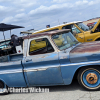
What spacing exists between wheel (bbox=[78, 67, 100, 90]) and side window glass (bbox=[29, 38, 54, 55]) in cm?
108

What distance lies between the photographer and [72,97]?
3.70 meters

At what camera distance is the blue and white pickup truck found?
3742 mm

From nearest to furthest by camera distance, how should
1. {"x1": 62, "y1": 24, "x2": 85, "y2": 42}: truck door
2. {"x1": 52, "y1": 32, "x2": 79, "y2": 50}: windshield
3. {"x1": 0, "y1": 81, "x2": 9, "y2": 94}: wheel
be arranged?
{"x1": 52, "y1": 32, "x2": 79, "y2": 50}: windshield → {"x1": 0, "y1": 81, "x2": 9, "y2": 94}: wheel → {"x1": 62, "y1": 24, "x2": 85, "y2": 42}: truck door

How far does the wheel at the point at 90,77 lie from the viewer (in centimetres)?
373

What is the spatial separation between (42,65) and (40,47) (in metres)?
Result: 0.65

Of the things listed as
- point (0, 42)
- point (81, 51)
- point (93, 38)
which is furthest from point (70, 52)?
point (0, 42)

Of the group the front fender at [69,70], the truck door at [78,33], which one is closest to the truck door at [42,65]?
the front fender at [69,70]

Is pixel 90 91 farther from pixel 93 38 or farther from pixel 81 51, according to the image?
pixel 93 38

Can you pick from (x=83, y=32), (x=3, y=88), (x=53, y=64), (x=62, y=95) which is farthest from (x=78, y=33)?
(x=3, y=88)

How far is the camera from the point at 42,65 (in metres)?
4.07

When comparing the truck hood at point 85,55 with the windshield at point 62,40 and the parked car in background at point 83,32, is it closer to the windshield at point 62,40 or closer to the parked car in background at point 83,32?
the windshield at point 62,40

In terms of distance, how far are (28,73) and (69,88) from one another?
1301mm

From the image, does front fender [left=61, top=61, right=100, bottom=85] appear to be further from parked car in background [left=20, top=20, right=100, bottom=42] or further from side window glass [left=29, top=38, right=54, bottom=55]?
parked car in background [left=20, top=20, right=100, bottom=42]

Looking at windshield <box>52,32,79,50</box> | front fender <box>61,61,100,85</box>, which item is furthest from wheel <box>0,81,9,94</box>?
windshield <box>52,32,79,50</box>
